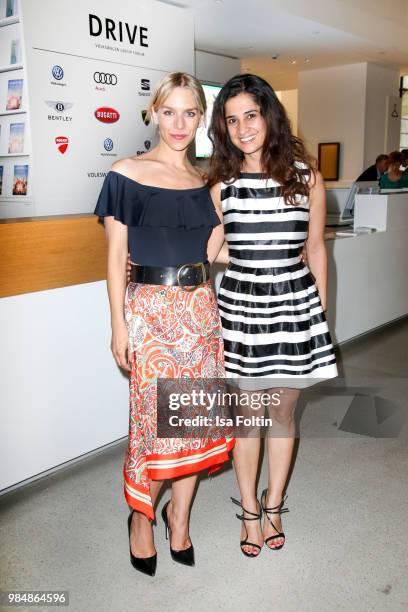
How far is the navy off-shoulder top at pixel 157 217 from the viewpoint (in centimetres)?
177

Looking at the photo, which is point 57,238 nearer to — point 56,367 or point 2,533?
point 56,367

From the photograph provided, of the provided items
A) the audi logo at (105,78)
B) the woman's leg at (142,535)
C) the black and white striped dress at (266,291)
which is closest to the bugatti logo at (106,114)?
the audi logo at (105,78)

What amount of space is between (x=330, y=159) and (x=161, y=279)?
36.1 ft

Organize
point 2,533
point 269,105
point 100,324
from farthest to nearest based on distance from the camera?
point 100,324 < point 2,533 < point 269,105

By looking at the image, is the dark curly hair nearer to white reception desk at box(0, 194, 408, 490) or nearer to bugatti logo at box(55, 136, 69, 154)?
white reception desk at box(0, 194, 408, 490)

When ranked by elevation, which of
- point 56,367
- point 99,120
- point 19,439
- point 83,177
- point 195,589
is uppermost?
point 99,120

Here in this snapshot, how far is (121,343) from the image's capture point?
184 cm

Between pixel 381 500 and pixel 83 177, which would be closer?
pixel 381 500

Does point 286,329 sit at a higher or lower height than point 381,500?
higher

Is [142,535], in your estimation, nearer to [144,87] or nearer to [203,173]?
[203,173]

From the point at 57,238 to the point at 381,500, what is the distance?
1.81 metres

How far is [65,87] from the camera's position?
16.0 ft

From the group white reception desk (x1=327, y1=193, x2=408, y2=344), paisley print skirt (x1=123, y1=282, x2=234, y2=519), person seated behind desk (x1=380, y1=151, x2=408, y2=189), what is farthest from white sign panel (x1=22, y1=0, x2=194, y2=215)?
paisley print skirt (x1=123, y1=282, x2=234, y2=519)

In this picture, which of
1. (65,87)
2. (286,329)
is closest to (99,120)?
(65,87)
